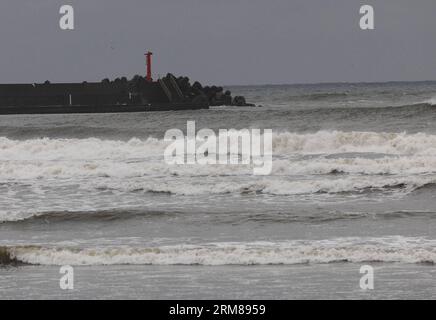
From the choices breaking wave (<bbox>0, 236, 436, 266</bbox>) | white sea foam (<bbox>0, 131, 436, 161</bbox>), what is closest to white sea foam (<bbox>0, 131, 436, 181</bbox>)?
white sea foam (<bbox>0, 131, 436, 161</bbox>)

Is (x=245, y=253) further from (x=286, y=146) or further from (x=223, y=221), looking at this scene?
(x=286, y=146)

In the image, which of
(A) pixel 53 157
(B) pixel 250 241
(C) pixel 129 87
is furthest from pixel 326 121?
(B) pixel 250 241

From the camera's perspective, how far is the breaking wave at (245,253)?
10.5 m

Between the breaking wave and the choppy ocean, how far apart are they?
2 cm

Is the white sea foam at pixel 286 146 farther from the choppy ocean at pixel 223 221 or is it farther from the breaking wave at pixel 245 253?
the breaking wave at pixel 245 253

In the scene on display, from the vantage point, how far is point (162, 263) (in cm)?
1069

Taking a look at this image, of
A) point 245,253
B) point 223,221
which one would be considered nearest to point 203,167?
point 223,221

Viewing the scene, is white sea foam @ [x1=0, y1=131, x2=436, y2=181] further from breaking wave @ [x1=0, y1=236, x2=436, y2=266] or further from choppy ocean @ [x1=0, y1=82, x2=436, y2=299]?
breaking wave @ [x1=0, y1=236, x2=436, y2=266]

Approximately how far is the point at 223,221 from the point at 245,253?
104 inches

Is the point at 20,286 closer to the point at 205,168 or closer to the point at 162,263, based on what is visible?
the point at 162,263

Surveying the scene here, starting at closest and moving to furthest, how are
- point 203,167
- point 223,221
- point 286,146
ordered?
1. point 223,221
2. point 203,167
3. point 286,146

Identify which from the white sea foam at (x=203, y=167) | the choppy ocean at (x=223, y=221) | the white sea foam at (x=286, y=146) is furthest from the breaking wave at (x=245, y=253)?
the white sea foam at (x=286, y=146)

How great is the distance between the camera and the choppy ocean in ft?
31.2

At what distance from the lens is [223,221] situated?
13.4 meters
